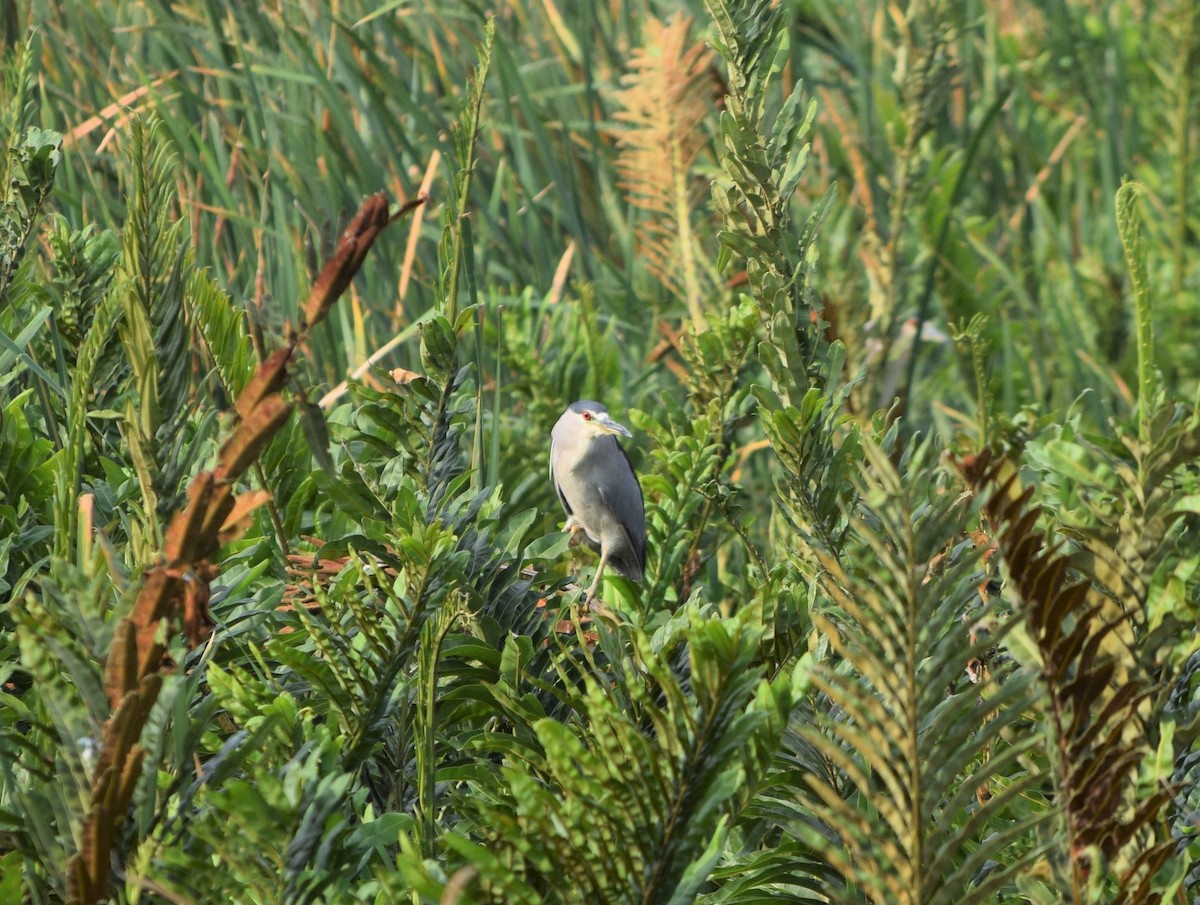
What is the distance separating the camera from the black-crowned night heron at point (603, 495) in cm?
214

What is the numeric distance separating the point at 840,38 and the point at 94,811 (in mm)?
3400

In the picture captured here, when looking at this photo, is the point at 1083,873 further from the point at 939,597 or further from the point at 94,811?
the point at 94,811

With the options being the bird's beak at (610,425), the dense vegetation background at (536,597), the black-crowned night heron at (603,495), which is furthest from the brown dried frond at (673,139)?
the black-crowned night heron at (603,495)

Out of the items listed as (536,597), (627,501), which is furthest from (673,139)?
(536,597)

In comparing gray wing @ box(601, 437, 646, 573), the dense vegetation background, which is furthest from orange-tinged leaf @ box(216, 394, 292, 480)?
gray wing @ box(601, 437, 646, 573)

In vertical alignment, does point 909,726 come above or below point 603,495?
above

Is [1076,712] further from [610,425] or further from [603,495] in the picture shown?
[603,495]

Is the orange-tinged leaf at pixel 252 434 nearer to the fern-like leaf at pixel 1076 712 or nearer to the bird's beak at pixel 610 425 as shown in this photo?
the fern-like leaf at pixel 1076 712

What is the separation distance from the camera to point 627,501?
2.27 m

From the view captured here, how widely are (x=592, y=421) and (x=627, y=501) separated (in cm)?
36

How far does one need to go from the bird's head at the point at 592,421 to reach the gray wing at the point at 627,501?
0.35ft

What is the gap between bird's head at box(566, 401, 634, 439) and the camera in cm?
187

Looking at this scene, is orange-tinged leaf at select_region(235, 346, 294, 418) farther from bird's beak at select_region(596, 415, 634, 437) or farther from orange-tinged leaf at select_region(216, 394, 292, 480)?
bird's beak at select_region(596, 415, 634, 437)

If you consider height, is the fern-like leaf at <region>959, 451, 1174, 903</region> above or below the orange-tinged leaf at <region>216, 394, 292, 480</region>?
below
